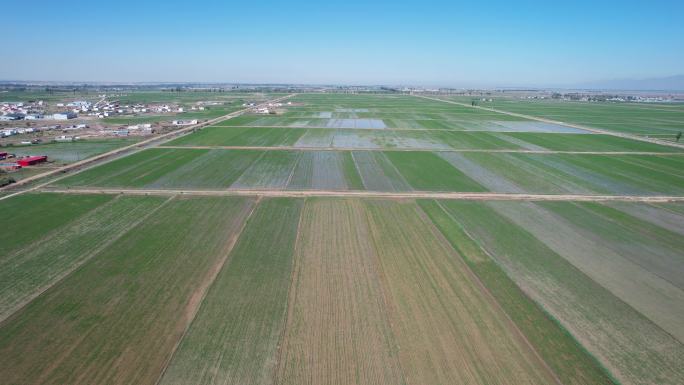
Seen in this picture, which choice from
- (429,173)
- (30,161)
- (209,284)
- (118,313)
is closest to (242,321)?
(209,284)

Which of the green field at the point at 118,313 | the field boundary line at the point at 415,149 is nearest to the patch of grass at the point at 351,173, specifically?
the field boundary line at the point at 415,149

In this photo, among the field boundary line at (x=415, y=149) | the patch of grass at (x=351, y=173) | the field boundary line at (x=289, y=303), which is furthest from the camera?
the field boundary line at (x=415, y=149)

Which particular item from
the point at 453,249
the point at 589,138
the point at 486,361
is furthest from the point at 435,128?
the point at 486,361

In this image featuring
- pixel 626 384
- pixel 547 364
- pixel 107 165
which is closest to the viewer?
pixel 626 384

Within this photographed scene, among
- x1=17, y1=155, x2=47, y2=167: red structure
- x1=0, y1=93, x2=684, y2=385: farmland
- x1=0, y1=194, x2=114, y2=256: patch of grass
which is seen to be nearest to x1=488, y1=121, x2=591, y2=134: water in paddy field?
x1=0, y1=93, x2=684, y2=385: farmland

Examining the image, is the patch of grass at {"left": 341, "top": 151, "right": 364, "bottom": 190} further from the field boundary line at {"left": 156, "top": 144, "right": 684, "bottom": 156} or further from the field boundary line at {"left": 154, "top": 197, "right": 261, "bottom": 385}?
the field boundary line at {"left": 154, "top": 197, "right": 261, "bottom": 385}

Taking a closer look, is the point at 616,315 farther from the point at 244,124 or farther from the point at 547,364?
the point at 244,124

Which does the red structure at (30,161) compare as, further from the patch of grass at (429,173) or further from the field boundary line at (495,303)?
the field boundary line at (495,303)

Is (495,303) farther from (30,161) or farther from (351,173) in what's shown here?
(30,161)

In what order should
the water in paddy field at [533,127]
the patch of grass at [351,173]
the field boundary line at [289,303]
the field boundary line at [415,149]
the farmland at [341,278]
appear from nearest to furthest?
1. the field boundary line at [289,303]
2. the farmland at [341,278]
3. the patch of grass at [351,173]
4. the field boundary line at [415,149]
5. the water in paddy field at [533,127]
